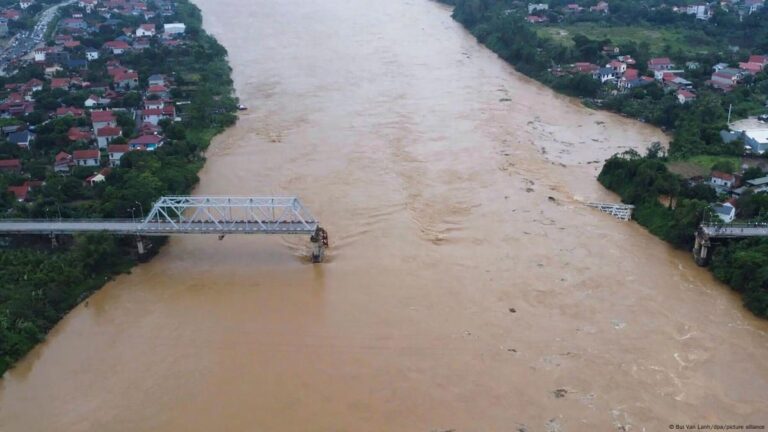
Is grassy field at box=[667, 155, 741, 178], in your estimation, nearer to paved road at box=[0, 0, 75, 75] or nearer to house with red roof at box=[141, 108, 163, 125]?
house with red roof at box=[141, 108, 163, 125]

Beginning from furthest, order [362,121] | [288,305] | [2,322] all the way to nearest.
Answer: [362,121] → [288,305] → [2,322]

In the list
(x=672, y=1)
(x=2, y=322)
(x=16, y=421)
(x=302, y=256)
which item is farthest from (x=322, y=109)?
(x=672, y=1)

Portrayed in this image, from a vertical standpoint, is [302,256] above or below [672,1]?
below

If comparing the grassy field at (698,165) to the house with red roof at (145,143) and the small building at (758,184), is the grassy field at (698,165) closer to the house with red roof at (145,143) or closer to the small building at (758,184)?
the small building at (758,184)

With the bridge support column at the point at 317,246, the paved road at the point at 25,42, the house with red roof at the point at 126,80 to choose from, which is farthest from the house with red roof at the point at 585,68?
the paved road at the point at 25,42

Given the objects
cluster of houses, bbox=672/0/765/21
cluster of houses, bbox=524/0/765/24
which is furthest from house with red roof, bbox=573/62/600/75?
cluster of houses, bbox=672/0/765/21

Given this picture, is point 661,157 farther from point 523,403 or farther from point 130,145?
point 130,145
